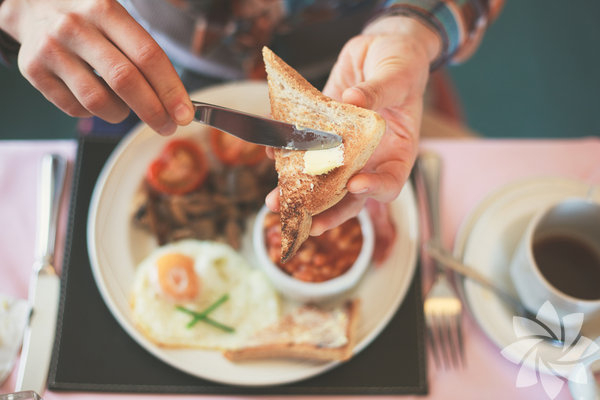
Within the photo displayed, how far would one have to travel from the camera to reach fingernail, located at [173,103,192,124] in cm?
84

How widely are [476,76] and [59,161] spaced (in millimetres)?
2312

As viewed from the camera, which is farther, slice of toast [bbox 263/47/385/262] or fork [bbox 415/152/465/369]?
fork [bbox 415/152/465/369]

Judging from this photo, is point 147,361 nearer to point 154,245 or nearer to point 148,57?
point 154,245

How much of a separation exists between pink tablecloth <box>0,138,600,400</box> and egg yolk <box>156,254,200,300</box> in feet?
0.91

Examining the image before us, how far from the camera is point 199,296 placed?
1292mm

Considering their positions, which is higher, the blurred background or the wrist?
the blurred background

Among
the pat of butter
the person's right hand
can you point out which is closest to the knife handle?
the person's right hand

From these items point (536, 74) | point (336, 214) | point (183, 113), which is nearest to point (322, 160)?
point (336, 214)

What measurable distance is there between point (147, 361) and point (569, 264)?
1032 mm

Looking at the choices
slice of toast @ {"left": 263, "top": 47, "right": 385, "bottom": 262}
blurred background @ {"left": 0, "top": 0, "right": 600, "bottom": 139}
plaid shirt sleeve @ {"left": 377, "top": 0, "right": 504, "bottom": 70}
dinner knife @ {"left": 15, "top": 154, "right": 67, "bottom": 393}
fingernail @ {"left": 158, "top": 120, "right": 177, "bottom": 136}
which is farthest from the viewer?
blurred background @ {"left": 0, "top": 0, "right": 600, "bottom": 139}

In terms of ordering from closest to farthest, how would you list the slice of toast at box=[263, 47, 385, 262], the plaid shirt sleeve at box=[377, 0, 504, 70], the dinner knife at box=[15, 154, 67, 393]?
the slice of toast at box=[263, 47, 385, 262] → the dinner knife at box=[15, 154, 67, 393] → the plaid shirt sleeve at box=[377, 0, 504, 70]

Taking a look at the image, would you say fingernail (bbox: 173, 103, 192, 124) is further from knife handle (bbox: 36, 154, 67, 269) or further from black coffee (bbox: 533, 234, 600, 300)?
black coffee (bbox: 533, 234, 600, 300)

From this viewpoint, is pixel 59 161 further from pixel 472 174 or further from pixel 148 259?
pixel 472 174

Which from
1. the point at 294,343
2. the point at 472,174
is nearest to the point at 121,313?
the point at 294,343
